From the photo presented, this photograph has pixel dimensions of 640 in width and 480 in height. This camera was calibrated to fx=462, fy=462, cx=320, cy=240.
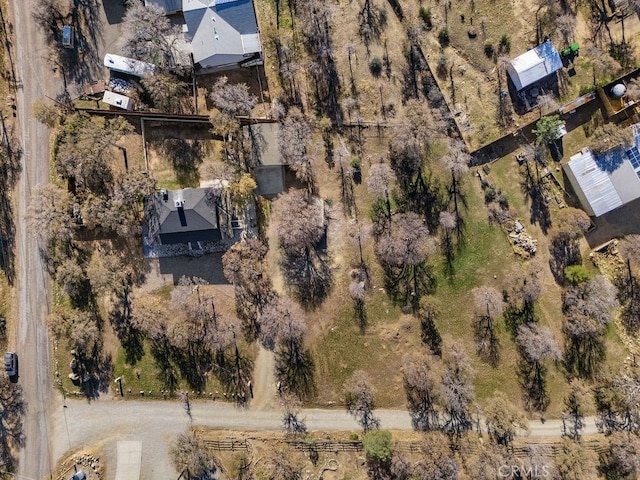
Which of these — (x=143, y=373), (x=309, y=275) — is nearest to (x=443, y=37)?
(x=309, y=275)

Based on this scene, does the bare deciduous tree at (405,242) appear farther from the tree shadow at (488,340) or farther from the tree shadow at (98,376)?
the tree shadow at (98,376)

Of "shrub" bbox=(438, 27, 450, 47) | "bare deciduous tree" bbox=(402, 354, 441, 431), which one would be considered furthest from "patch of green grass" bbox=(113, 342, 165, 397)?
"shrub" bbox=(438, 27, 450, 47)

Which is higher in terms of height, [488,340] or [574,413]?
[488,340]

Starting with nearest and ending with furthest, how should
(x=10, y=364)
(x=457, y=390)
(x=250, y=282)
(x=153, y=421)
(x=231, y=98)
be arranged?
(x=231, y=98) < (x=10, y=364) < (x=457, y=390) < (x=250, y=282) < (x=153, y=421)

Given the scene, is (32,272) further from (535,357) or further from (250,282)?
(535,357)

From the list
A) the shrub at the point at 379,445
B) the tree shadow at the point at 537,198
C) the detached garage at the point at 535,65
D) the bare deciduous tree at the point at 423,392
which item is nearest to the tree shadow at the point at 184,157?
the bare deciduous tree at the point at 423,392

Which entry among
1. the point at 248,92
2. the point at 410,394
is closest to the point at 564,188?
the point at 410,394

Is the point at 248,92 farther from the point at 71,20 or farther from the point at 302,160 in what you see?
the point at 71,20
